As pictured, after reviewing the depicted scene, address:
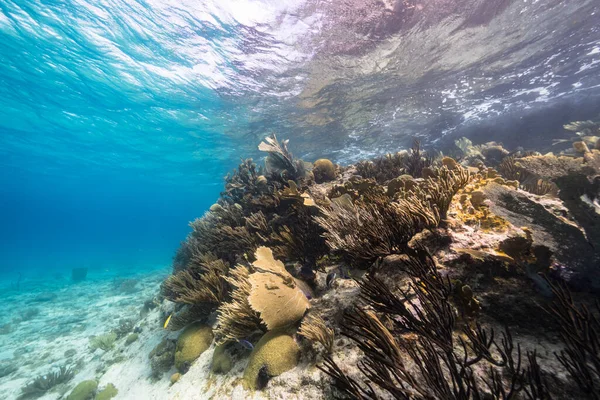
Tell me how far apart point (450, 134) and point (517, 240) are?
A: 23.7 meters

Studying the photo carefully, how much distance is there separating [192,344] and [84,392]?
6.02 meters

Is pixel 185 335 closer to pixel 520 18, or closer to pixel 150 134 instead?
pixel 520 18

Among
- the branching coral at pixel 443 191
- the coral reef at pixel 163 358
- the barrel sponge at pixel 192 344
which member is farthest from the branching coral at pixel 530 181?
the coral reef at pixel 163 358

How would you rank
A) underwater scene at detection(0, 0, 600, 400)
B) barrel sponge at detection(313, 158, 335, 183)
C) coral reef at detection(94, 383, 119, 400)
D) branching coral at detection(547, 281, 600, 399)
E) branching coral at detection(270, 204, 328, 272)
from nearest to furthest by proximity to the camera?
1. branching coral at detection(547, 281, 600, 399)
2. underwater scene at detection(0, 0, 600, 400)
3. branching coral at detection(270, 204, 328, 272)
4. coral reef at detection(94, 383, 119, 400)
5. barrel sponge at detection(313, 158, 335, 183)

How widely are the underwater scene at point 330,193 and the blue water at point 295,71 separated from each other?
0.12m

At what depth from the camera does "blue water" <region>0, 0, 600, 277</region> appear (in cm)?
1035

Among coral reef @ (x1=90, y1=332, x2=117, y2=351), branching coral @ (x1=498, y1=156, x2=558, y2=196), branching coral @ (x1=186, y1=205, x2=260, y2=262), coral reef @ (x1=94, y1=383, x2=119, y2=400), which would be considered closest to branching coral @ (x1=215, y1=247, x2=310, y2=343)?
Answer: branching coral @ (x1=186, y1=205, x2=260, y2=262)

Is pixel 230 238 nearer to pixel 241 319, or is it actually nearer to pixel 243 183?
pixel 243 183

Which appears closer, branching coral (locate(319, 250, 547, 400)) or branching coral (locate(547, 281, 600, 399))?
branching coral (locate(547, 281, 600, 399))

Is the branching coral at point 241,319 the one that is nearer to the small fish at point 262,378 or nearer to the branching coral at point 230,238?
the small fish at point 262,378

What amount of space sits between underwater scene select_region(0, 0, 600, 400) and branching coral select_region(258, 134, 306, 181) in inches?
2.8

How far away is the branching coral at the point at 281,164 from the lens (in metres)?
6.66

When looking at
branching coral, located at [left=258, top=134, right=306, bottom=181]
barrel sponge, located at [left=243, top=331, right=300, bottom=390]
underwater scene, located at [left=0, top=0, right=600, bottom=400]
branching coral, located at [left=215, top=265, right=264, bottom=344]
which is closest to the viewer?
underwater scene, located at [left=0, top=0, right=600, bottom=400]

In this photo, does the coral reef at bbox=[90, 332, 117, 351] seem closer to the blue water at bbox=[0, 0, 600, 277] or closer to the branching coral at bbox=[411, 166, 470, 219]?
the branching coral at bbox=[411, 166, 470, 219]
